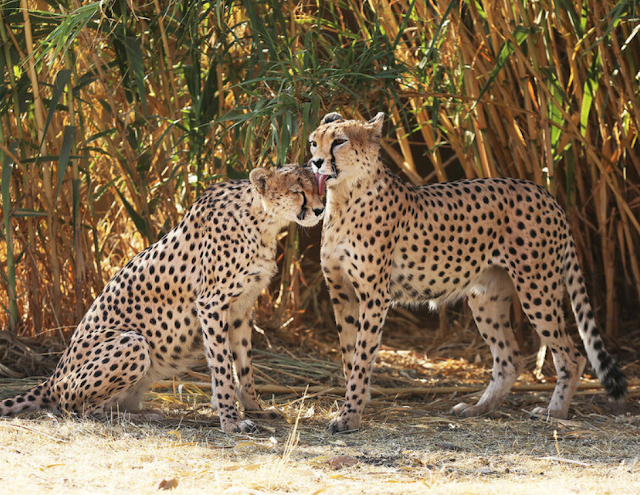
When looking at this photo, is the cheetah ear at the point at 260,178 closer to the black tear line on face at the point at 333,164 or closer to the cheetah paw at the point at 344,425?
the black tear line on face at the point at 333,164

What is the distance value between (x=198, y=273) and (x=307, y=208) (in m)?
0.53

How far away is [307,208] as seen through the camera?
335 centimetres

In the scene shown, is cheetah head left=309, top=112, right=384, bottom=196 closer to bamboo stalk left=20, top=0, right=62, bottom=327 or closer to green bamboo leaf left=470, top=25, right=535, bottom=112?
green bamboo leaf left=470, top=25, right=535, bottom=112

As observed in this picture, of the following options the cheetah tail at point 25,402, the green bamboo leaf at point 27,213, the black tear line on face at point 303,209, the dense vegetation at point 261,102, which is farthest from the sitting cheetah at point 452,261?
the green bamboo leaf at point 27,213

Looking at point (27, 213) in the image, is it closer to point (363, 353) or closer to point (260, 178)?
point (260, 178)

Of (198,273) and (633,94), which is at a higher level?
(633,94)

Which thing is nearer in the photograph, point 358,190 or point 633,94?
point 358,190

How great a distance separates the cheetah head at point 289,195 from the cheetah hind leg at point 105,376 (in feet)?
2.43

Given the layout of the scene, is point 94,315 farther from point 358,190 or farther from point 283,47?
point 283,47

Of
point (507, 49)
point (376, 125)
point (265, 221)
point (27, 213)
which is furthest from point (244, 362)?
point (507, 49)

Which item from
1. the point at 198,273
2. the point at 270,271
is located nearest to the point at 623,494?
the point at 270,271

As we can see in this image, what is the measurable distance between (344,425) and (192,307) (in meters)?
0.76

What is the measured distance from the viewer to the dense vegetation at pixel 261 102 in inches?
150

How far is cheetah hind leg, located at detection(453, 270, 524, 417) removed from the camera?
384cm
